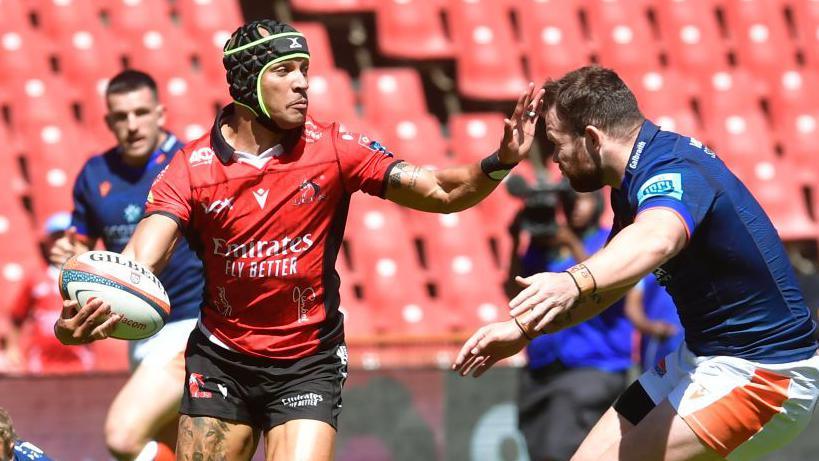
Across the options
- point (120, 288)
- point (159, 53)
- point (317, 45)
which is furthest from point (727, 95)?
point (120, 288)

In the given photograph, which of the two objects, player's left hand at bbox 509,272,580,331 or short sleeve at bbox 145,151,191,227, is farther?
short sleeve at bbox 145,151,191,227

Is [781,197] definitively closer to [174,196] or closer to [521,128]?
[521,128]

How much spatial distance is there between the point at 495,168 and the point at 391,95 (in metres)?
7.25

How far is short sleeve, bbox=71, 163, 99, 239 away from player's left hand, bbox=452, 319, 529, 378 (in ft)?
10.7

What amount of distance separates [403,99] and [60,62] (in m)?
3.31

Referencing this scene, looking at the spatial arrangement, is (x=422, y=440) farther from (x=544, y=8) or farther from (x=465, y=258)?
(x=544, y=8)

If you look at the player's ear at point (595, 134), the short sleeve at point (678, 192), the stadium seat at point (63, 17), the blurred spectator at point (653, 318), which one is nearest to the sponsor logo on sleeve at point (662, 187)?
the short sleeve at point (678, 192)

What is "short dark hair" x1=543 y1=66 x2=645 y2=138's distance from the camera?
490 cm

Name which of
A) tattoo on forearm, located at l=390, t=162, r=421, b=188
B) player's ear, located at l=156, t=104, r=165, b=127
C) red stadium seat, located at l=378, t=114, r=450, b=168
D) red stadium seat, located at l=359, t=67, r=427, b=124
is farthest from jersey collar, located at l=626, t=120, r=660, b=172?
red stadium seat, located at l=359, t=67, r=427, b=124

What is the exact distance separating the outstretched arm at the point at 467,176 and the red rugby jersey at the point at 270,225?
98 millimetres

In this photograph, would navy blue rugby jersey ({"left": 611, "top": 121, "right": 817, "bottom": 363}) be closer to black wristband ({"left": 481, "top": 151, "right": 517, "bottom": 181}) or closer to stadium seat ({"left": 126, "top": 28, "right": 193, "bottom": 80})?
black wristband ({"left": 481, "top": 151, "right": 517, "bottom": 181})

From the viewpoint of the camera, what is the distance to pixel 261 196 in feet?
17.4

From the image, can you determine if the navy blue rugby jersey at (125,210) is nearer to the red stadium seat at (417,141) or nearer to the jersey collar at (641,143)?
the jersey collar at (641,143)

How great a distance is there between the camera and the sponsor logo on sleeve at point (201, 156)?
5352mm
